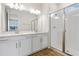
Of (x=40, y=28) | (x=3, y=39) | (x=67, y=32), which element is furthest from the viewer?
(x=67, y=32)

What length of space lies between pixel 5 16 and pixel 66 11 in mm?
1375

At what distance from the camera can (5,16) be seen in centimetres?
226

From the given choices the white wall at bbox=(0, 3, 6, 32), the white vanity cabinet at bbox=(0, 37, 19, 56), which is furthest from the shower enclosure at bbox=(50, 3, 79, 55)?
the white wall at bbox=(0, 3, 6, 32)

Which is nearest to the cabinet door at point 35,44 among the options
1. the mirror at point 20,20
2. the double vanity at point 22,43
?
the double vanity at point 22,43

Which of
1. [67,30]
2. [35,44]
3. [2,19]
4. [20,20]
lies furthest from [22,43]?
[67,30]

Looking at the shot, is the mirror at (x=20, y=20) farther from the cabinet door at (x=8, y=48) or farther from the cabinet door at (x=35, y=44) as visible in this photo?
the cabinet door at (x=8, y=48)

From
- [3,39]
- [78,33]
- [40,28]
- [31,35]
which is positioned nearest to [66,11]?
[78,33]

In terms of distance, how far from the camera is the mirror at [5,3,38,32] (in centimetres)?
226

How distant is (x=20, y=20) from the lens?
2.38m

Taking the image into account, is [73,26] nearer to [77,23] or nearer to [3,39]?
[77,23]

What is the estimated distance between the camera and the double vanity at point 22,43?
1953 millimetres

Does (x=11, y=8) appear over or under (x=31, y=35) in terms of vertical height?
over

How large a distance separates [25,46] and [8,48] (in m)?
0.44

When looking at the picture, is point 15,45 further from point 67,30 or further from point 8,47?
point 67,30
